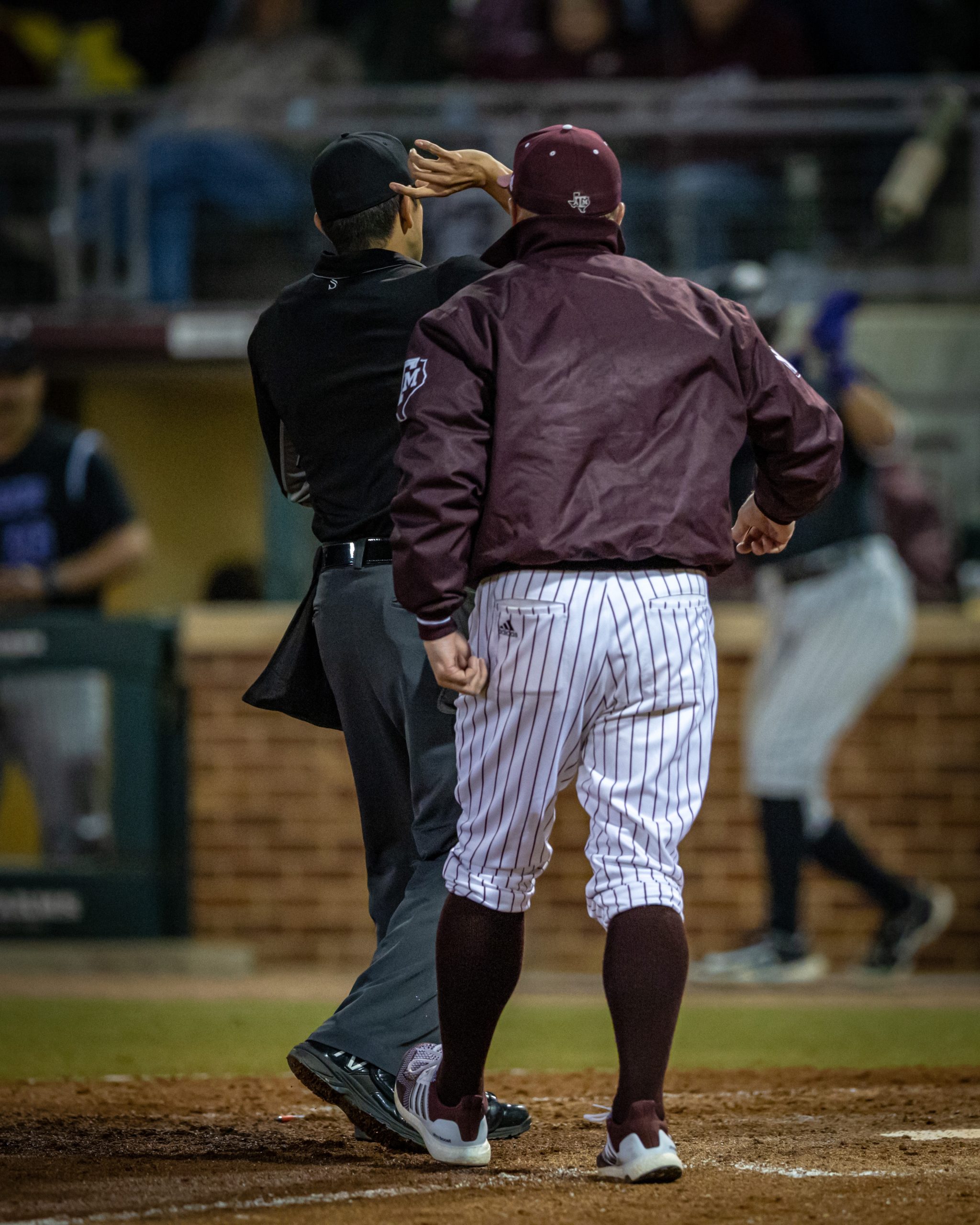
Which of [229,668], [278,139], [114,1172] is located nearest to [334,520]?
[114,1172]

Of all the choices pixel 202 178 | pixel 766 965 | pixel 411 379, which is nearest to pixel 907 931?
pixel 766 965

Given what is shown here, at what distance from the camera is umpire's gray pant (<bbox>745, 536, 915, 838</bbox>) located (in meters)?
6.60

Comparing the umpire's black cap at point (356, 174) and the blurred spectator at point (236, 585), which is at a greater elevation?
the umpire's black cap at point (356, 174)

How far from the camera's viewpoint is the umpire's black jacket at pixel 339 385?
11.5 feet

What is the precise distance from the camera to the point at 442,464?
2.97 m

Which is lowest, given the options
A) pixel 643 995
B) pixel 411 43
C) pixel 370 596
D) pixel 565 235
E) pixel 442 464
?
pixel 643 995

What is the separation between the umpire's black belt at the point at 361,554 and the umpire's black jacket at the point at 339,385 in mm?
16

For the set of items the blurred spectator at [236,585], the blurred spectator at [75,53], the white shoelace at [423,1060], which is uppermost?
the blurred spectator at [75,53]

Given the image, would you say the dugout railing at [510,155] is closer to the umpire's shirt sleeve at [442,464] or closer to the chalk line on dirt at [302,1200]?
the umpire's shirt sleeve at [442,464]

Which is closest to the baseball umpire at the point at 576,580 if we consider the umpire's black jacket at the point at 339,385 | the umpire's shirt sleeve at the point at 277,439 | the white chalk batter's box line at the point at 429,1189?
the white chalk batter's box line at the point at 429,1189

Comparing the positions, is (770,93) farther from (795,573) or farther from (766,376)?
(766,376)

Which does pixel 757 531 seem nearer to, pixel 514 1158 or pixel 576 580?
pixel 576 580

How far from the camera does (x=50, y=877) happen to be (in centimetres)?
748

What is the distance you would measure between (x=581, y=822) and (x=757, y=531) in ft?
13.3
